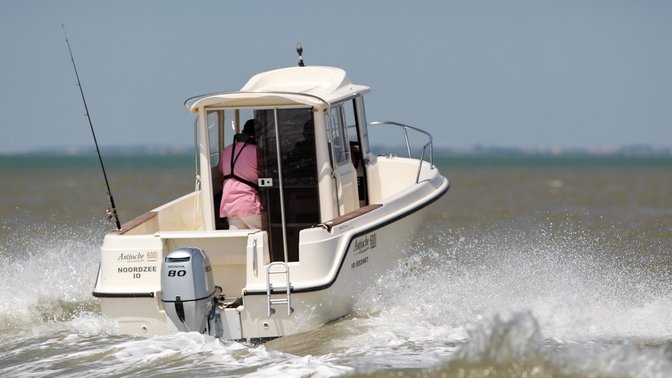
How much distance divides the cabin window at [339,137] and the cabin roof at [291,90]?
0.15m

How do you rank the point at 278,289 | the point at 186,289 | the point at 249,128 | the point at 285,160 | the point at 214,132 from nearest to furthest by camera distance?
the point at 186,289
the point at 278,289
the point at 285,160
the point at 249,128
the point at 214,132

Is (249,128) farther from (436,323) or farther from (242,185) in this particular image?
(436,323)

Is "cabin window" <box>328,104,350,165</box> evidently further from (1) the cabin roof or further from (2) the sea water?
(2) the sea water

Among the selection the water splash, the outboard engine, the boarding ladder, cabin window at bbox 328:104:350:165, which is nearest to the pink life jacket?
cabin window at bbox 328:104:350:165

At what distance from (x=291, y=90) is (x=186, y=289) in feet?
8.70

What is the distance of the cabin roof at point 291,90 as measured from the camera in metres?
9.38

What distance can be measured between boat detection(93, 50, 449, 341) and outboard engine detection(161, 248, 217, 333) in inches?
0.4

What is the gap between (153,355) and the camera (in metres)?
7.79

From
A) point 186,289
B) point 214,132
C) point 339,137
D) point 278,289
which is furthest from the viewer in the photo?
point 339,137

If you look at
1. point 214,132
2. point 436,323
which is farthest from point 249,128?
point 436,323

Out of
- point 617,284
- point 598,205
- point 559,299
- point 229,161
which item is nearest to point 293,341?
point 229,161

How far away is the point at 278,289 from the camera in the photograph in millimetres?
8562

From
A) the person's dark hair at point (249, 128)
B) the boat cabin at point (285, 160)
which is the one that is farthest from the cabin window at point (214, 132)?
the person's dark hair at point (249, 128)

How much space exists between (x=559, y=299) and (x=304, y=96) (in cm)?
281
